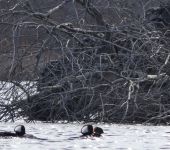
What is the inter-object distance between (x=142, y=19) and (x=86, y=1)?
1.08 meters

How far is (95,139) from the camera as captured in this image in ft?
31.4

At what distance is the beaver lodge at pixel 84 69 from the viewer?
12344mm

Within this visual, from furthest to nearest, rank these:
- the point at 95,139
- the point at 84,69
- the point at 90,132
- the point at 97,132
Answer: the point at 84,69, the point at 97,132, the point at 90,132, the point at 95,139

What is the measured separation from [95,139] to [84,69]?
2.84 meters

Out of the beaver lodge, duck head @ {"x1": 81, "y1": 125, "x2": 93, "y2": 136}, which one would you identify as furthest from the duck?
A: the beaver lodge

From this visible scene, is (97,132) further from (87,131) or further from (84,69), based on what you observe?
(84,69)

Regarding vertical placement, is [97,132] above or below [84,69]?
below

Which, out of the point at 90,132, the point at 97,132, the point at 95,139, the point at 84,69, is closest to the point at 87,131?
the point at 90,132

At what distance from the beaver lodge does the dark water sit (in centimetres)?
65

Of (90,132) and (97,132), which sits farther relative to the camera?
(97,132)

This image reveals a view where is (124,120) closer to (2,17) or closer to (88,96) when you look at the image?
(88,96)

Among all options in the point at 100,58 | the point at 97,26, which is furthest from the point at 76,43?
the point at 100,58

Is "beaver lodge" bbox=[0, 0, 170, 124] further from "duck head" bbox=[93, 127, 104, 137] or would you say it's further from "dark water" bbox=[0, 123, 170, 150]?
"duck head" bbox=[93, 127, 104, 137]

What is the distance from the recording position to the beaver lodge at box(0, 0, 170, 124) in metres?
12.3
